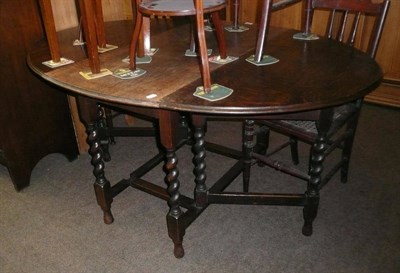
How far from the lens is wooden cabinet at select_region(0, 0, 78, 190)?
1922 millimetres

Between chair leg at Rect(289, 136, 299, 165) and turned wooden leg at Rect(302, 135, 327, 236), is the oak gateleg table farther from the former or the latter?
chair leg at Rect(289, 136, 299, 165)

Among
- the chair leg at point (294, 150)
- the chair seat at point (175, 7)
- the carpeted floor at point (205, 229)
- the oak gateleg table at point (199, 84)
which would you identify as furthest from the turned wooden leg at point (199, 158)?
the chair leg at point (294, 150)

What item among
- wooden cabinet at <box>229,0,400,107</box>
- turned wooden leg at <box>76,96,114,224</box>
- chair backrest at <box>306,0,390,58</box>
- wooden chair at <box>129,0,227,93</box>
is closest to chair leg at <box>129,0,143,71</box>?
wooden chair at <box>129,0,227,93</box>

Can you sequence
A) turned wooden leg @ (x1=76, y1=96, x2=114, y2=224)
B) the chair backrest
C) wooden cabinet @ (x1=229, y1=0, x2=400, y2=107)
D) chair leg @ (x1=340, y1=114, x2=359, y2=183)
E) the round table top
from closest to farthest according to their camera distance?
the round table top < turned wooden leg @ (x1=76, y1=96, x2=114, y2=224) < the chair backrest < chair leg @ (x1=340, y1=114, x2=359, y2=183) < wooden cabinet @ (x1=229, y1=0, x2=400, y2=107)

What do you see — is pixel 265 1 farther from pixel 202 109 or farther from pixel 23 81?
pixel 23 81

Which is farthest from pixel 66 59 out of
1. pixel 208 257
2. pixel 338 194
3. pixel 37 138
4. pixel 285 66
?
pixel 338 194

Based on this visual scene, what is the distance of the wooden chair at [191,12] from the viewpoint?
1229 millimetres

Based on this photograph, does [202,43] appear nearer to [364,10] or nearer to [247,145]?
[247,145]

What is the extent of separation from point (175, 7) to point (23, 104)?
3.70ft

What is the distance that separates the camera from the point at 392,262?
159 centimetres

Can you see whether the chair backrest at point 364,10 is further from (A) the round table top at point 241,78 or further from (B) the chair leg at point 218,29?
(B) the chair leg at point 218,29

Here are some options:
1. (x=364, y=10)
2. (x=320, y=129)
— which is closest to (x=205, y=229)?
(x=320, y=129)

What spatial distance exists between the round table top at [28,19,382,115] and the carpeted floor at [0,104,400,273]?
760mm

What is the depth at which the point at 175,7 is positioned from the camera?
54.6 inches
